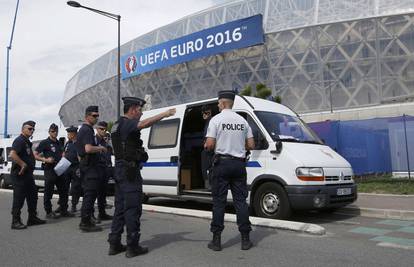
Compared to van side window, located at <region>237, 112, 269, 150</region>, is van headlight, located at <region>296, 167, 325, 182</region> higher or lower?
lower

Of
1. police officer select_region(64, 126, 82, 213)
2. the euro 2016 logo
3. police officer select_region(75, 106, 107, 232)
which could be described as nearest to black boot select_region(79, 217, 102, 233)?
police officer select_region(75, 106, 107, 232)

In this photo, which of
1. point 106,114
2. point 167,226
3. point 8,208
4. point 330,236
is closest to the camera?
point 330,236

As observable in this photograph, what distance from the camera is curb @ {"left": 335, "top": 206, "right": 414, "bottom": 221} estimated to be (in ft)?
23.9

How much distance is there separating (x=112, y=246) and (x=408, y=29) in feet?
90.1

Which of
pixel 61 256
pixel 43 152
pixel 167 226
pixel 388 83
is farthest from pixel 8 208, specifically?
pixel 388 83

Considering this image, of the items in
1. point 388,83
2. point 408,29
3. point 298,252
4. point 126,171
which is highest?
point 408,29

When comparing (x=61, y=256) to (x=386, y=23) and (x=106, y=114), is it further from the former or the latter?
(x=106, y=114)

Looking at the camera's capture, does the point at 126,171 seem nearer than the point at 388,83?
Yes

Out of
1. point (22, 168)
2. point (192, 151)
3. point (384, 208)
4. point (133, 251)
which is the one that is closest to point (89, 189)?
point (22, 168)

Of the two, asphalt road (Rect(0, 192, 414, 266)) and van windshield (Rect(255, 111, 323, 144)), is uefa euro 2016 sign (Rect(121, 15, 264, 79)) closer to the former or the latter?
van windshield (Rect(255, 111, 323, 144))

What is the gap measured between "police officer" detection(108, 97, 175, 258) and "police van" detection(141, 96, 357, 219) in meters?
2.75

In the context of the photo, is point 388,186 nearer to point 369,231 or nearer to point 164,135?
point 369,231

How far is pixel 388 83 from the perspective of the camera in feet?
90.5

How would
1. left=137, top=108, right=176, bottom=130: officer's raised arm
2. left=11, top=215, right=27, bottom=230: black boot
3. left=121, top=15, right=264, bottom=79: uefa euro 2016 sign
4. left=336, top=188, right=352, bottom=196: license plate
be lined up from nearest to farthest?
→ left=137, top=108, right=176, bottom=130: officer's raised arm → left=11, top=215, right=27, bottom=230: black boot → left=336, top=188, right=352, bottom=196: license plate → left=121, top=15, right=264, bottom=79: uefa euro 2016 sign
